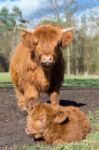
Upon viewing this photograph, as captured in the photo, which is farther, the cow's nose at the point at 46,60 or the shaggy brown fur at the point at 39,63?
the shaggy brown fur at the point at 39,63

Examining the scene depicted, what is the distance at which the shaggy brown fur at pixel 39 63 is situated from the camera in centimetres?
945

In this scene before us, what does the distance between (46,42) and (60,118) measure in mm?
3023

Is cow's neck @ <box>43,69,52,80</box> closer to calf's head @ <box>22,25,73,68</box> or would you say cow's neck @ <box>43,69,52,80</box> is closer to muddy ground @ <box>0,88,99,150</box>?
calf's head @ <box>22,25,73,68</box>

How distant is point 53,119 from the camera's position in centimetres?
659

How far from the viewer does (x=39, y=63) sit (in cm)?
984

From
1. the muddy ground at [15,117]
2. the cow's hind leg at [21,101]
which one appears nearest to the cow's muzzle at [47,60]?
the muddy ground at [15,117]

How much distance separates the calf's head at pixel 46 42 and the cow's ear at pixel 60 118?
8.32 feet

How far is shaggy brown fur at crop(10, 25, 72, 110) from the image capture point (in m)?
Result: 9.45

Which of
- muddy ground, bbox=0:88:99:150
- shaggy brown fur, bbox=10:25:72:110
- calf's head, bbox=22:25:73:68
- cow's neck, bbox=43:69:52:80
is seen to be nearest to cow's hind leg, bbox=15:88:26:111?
shaggy brown fur, bbox=10:25:72:110

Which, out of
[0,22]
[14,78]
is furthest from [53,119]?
[0,22]

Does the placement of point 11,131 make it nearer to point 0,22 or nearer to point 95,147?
point 95,147

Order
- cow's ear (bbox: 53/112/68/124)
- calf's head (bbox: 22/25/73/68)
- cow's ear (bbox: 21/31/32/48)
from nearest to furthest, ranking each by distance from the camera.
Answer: cow's ear (bbox: 53/112/68/124)
calf's head (bbox: 22/25/73/68)
cow's ear (bbox: 21/31/32/48)

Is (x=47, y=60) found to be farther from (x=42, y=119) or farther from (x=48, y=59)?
(x=42, y=119)

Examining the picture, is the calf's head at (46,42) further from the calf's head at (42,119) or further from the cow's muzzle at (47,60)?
the calf's head at (42,119)
